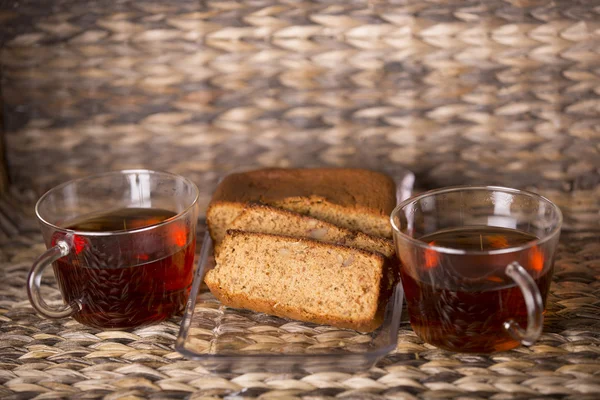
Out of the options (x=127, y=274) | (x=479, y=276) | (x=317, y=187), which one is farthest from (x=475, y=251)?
(x=127, y=274)

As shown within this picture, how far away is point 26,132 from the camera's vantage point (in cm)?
137

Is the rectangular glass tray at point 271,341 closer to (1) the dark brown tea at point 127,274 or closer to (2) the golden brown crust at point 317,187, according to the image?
(1) the dark brown tea at point 127,274

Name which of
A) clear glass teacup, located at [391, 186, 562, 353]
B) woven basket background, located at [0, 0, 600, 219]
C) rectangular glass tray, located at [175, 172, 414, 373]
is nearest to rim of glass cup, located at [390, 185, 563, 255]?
clear glass teacup, located at [391, 186, 562, 353]

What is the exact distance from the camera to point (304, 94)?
4.31 ft

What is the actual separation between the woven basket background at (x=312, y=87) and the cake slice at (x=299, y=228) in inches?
10.1

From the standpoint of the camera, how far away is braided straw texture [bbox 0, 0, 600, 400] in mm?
1246

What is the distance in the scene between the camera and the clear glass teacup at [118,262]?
1.01 m

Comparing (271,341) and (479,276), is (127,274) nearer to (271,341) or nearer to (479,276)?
(271,341)

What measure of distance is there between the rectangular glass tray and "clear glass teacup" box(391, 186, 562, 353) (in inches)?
2.7

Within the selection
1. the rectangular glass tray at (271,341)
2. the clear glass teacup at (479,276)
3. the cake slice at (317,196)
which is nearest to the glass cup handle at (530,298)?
the clear glass teacup at (479,276)

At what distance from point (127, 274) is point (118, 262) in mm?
20

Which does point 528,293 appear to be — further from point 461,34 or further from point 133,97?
point 133,97

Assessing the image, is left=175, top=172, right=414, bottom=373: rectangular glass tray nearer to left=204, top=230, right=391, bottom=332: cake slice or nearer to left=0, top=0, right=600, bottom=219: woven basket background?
left=204, top=230, right=391, bottom=332: cake slice

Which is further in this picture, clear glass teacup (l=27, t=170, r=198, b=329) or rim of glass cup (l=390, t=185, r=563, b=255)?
clear glass teacup (l=27, t=170, r=198, b=329)
